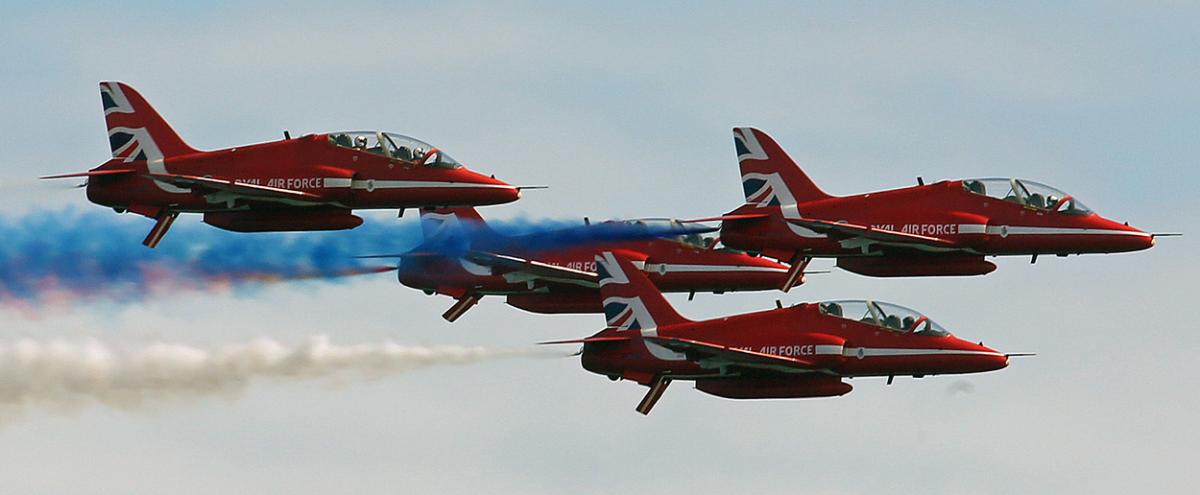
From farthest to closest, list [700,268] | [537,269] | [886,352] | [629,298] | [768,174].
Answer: [700,268], [537,269], [768,174], [629,298], [886,352]

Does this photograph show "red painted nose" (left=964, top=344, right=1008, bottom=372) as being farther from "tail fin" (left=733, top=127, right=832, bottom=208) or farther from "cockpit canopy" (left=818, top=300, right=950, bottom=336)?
"tail fin" (left=733, top=127, right=832, bottom=208)

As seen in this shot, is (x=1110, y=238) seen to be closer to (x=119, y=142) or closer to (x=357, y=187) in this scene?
(x=357, y=187)

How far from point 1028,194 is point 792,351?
30.1ft

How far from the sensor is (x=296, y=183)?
116188mm

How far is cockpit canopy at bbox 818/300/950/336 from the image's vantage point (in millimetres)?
118000

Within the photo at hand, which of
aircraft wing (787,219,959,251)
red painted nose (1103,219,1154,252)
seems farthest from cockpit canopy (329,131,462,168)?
red painted nose (1103,219,1154,252)

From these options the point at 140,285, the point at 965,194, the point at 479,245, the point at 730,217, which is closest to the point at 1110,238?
the point at 965,194

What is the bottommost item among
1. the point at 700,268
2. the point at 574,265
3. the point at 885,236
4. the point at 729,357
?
the point at 729,357

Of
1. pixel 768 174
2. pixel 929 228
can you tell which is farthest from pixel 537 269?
pixel 929 228

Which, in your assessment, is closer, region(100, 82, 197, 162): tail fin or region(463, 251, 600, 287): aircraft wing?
region(100, 82, 197, 162): tail fin

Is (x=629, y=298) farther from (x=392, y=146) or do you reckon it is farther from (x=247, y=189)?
(x=247, y=189)

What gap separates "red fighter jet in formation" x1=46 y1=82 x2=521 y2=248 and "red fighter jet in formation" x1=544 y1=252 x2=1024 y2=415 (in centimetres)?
658

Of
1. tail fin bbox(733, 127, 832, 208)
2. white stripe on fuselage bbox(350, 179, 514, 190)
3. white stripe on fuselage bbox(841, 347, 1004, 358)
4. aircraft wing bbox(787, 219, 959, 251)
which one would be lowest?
white stripe on fuselage bbox(841, 347, 1004, 358)

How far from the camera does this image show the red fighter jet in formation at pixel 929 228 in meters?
118
